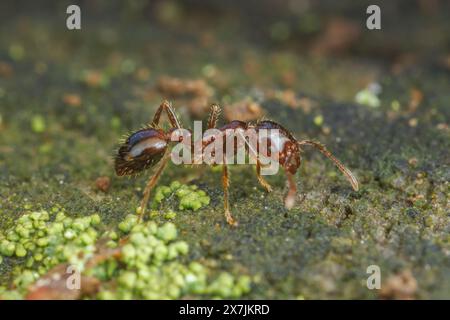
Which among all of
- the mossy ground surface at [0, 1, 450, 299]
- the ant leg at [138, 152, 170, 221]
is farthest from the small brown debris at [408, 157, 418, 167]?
the ant leg at [138, 152, 170, 221]

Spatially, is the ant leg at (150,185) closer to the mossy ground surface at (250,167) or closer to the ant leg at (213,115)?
the mossy ground surface at (250,167)

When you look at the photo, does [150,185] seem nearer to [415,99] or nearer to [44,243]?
[44,243]

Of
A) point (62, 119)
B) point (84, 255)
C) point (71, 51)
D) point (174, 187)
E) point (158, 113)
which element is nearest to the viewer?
point (84, 255)

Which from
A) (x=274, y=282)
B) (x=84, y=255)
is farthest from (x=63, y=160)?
(x=274, y=282)

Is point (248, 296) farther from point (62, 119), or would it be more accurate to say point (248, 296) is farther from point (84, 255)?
point (62, 119)

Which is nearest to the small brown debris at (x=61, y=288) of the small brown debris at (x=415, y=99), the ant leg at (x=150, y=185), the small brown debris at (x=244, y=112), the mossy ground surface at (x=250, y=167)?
the mossy ground surface at (x=250, y=167)

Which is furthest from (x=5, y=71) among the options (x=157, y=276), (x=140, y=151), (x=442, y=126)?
(x=442, y=126)
